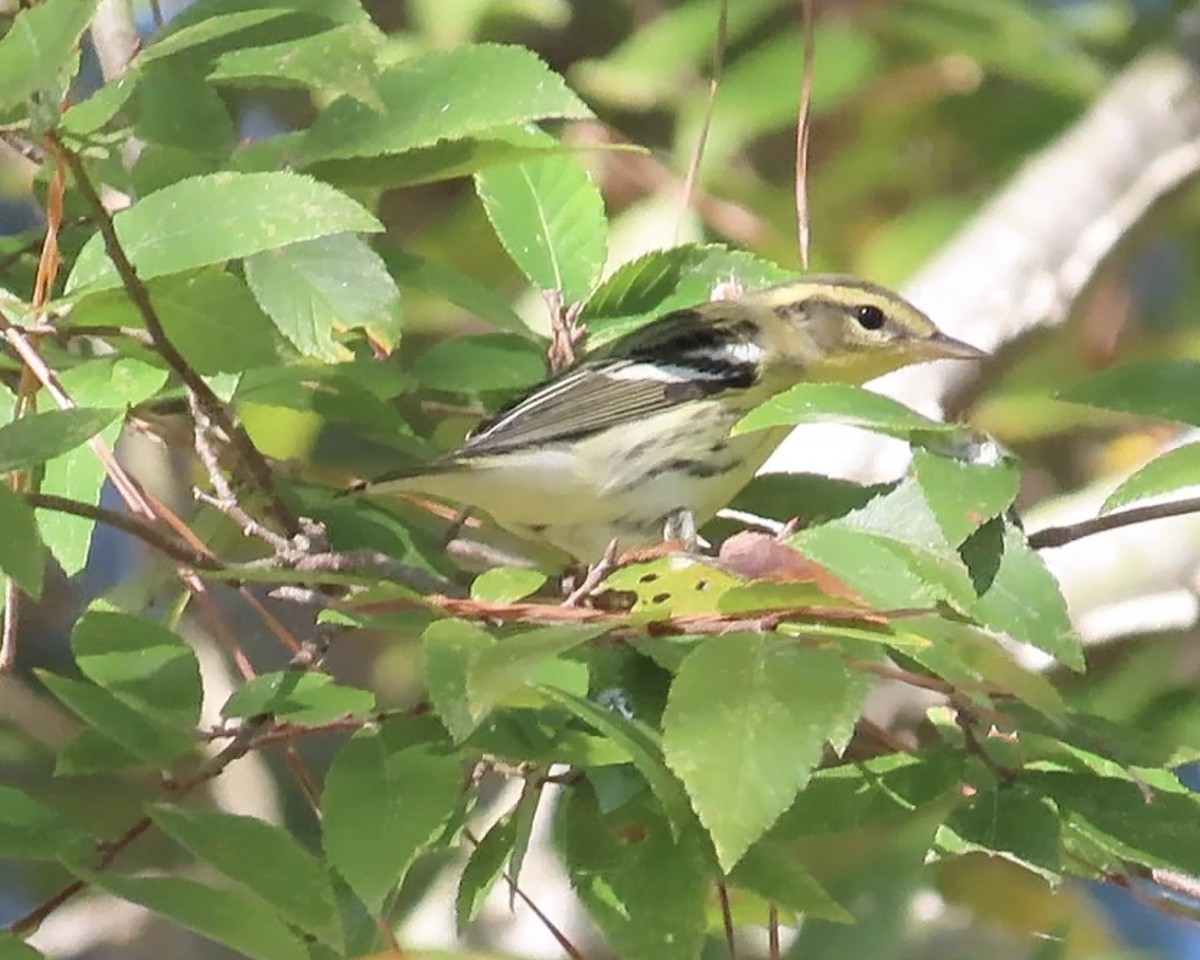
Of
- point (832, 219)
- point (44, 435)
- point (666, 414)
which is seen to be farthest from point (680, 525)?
point (832, 219)

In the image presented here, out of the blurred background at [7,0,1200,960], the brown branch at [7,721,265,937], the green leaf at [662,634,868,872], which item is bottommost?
the blurred background at [7,0,1200,960]

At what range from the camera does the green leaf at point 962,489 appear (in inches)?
29.3

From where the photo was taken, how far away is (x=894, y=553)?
29.3 inches

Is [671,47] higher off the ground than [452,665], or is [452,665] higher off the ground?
[452,665]

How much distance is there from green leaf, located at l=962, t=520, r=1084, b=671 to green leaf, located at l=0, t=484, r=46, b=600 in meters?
0.39

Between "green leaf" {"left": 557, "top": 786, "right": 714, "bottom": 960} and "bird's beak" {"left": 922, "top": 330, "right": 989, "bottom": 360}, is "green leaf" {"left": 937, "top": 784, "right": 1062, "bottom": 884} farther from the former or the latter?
"bird's beak" {"left": 922, "top": 330, "right": 989, "bottom": 360}

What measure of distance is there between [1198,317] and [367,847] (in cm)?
194

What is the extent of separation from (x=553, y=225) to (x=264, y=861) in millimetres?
565

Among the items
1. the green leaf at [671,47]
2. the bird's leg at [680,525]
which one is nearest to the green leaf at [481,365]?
the bird's leg at [680,525]

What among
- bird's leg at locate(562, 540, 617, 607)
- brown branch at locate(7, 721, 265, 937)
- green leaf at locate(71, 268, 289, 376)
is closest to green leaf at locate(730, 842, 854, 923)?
bird's leg at locate(562, 540, 617, 607)

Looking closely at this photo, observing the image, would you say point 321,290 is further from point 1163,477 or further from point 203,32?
point 1163,477

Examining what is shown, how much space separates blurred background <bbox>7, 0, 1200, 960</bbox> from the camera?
1.67 metres

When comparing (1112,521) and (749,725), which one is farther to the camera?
(1112,521)

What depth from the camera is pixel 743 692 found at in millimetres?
687
